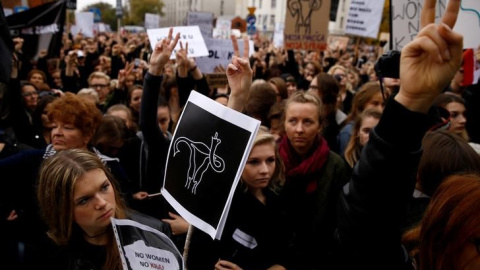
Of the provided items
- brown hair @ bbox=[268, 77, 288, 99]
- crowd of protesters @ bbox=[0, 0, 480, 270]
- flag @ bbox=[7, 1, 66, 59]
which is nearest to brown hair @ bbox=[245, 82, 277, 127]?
crowd of protesters @ bbox=[0, 0, 480, 270]

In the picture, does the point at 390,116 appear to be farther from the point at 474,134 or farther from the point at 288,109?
the point at 474,134

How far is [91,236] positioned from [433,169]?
1.65 meters

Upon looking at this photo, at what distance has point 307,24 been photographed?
769 cm

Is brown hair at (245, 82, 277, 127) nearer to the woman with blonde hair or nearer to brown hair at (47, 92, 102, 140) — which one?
brown hair at (47, 92, 102, 140)

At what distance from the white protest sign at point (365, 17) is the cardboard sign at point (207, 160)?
278 inches

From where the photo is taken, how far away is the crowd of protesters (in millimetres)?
1061

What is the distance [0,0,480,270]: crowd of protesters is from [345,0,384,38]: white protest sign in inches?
136

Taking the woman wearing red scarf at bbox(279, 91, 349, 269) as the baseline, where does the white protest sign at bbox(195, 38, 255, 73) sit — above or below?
above

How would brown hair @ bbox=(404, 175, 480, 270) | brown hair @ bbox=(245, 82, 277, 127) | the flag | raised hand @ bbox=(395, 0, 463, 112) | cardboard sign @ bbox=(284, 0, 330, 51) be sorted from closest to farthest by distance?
raised hand @ bbox=(395, 0, 463, 112) < brown hair @ bbox=(404, 175, 480, 270) < brown hair @ bbox=(245, 82, 277, 127) < cardboard sign @ bbox=(284, 0, 330, 51) < the flag

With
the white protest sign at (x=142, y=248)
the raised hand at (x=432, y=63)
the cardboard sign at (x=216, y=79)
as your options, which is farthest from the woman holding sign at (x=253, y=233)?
the cardboard sign at (x=216, y=79)

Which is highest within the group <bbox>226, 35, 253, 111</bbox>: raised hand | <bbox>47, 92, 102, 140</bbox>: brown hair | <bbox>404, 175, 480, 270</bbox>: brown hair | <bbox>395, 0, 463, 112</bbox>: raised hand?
<bbox>395, 0, 463, 112</bbox>: raised hand

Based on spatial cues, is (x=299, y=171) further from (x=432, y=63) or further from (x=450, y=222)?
(x=432, y=63)

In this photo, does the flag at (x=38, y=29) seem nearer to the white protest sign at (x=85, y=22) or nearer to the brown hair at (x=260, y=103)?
the brown hair at (x=260, y=103)

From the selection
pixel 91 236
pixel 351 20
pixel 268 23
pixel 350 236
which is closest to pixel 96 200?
pixel 91 236
